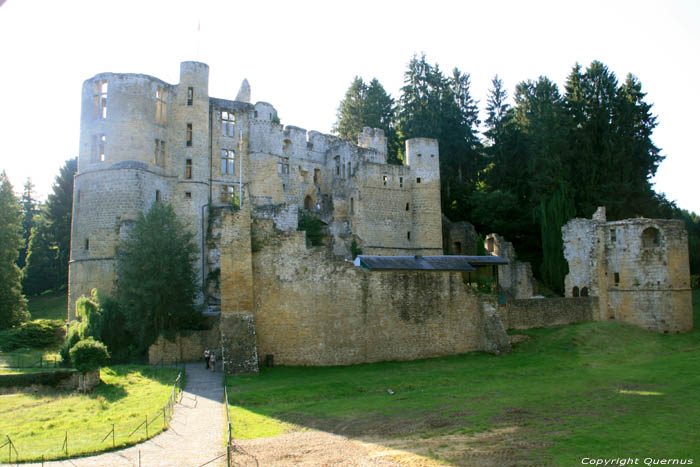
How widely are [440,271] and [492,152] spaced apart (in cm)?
2712

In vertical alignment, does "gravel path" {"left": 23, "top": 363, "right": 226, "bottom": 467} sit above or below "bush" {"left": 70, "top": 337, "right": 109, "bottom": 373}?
below

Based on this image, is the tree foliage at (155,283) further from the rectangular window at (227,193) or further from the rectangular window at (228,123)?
Result: the rectangular window at (228,123)

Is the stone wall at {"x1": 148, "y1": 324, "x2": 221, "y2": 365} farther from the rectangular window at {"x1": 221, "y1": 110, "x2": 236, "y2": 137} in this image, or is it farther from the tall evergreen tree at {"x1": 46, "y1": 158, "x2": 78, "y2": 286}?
the tall evergreen tree at {"x1": 46, "y1": 158, "x2": 78, "y2": 286}

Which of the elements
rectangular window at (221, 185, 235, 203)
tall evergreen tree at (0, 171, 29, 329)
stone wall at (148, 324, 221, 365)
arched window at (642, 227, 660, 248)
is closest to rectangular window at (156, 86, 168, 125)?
rectangular window at (221, 185, 235, 203)

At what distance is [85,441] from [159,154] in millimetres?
23586

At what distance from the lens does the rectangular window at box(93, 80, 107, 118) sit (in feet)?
109

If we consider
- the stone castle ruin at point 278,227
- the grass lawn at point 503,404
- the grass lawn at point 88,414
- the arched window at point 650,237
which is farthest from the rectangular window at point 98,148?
the arched window at point 650,237

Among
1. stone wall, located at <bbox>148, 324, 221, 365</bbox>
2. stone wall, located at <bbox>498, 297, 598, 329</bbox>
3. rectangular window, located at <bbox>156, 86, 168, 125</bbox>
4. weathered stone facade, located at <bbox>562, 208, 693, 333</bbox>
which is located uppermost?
rectangular window, located at <bbox>156, 86, 168, 125</bbox>

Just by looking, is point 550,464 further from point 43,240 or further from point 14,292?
point 43,240

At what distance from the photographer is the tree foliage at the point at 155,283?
2675cm

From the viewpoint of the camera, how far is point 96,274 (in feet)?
105

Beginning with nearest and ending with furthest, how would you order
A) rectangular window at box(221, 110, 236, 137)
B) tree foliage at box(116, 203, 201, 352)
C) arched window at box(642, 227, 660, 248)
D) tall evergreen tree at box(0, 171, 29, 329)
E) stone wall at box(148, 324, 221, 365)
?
stone wall at box(148, 324, 221, 365) < tree foliage at box(116, 203, 201, 352) < arched window at box(642, 227, 660, 248) < tall evergreen tree at box(0, 171, 29, 329) < rectangular window at box(221, 110, 236, 137)

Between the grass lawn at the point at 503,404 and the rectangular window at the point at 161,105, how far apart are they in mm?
18850

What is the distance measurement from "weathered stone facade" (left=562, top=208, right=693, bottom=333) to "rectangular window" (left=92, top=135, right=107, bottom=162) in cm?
2885
